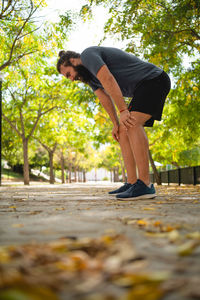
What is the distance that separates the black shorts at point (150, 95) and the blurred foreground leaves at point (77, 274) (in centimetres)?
274

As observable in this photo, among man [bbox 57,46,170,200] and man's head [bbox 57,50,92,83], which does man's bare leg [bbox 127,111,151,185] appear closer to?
man [bbox 57,46,170,200]

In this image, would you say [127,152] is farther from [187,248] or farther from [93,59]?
[187,248]

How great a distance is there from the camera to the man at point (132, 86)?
3.68 meters

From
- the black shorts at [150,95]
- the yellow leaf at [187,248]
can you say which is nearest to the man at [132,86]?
the black shorts at [150,95]

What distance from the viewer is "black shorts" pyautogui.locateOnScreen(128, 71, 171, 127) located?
3764 mm

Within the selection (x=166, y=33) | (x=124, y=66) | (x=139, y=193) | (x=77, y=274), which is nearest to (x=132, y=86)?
(x=124, y=66)

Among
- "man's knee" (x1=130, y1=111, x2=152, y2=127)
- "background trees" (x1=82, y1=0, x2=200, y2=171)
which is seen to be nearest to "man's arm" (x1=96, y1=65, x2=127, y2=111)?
"man's knee" (x1=130, y1=111, x2=152, y2=127)

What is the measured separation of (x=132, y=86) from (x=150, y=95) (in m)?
0.38

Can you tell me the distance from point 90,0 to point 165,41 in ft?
8.86

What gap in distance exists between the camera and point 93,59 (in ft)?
12.1

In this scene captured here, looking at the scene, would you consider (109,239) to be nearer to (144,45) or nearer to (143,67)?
(143,67)

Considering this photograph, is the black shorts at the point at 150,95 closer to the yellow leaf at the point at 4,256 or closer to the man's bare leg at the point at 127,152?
the man's bare leg at the point at 127,152

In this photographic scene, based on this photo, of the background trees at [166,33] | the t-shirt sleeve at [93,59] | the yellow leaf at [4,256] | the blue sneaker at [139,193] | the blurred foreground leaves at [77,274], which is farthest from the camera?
the background trees at [166,33]

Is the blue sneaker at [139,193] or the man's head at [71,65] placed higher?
the man's head at [71,65]
